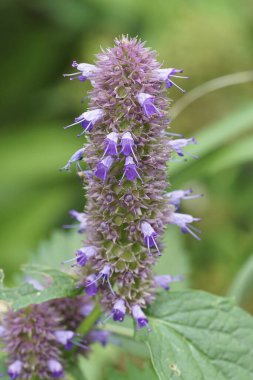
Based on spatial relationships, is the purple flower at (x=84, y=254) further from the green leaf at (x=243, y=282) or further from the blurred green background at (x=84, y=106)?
the blurred green background at (x=84, y=106)

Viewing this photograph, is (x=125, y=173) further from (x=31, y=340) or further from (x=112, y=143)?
(x=31, y=340)

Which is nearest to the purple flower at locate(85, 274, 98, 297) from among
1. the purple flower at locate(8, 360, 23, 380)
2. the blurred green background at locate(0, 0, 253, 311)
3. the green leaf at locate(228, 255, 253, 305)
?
the purple flower at locate(8, 360, 23, 380)

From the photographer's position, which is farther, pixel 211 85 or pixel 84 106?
pixel 84 106

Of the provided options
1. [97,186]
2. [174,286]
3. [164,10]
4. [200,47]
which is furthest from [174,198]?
[164,10]

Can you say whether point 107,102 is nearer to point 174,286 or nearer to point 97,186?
point 97,186

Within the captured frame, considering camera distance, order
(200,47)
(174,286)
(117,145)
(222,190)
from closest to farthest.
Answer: (117,145) < (174,286) < (222,190) < (200,47)

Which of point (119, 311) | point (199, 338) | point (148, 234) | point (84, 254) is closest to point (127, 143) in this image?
point (148, 234)
